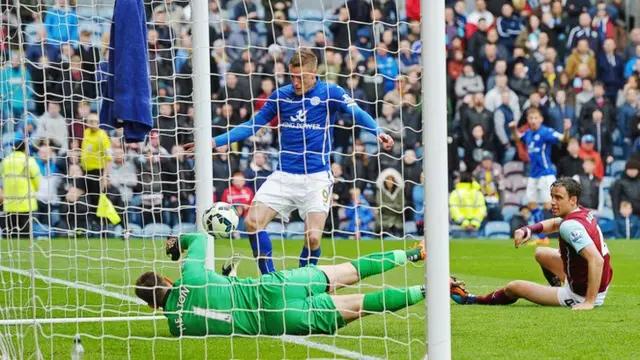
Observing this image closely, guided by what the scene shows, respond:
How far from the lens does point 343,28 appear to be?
17984 mm

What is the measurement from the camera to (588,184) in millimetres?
19641

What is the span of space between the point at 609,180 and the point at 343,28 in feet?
19.5

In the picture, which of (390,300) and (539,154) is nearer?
(390,300)

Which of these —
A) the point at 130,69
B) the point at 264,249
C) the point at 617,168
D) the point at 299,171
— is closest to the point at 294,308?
the point at 130,69

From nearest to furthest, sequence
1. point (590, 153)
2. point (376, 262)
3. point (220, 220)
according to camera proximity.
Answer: point (220, 220) → point (376, 262) → point (590, 153)

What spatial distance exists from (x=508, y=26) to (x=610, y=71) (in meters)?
2.09

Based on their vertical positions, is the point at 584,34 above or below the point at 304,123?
above

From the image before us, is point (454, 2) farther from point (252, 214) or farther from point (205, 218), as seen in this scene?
point (205, 218)

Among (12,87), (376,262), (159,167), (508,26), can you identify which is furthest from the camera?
(508,26)

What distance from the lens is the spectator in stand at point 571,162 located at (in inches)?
769

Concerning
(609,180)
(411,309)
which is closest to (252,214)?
(411,309)

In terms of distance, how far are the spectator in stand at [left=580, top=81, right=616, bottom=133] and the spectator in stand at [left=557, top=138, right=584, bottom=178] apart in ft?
3.04

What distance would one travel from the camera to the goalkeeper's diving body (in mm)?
7051

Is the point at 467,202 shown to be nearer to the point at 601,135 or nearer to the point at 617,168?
the point at 601,135
